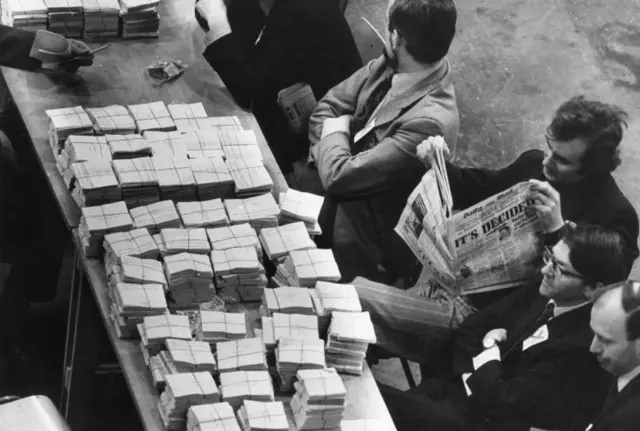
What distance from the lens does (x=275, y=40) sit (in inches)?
251

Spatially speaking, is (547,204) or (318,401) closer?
(318,401)

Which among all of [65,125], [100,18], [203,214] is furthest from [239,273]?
[100,18]

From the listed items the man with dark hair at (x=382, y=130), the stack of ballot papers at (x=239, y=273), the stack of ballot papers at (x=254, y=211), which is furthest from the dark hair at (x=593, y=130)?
the stack of ballot papers at (x=239, y=273)

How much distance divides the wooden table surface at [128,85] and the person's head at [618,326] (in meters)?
1.96

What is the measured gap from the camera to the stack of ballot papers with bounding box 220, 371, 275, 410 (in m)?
4.82

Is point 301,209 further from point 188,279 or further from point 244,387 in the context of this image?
point 244,387

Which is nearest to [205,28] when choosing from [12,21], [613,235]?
[12,21]

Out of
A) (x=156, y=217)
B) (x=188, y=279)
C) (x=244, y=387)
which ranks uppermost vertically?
(x=156, y=217)

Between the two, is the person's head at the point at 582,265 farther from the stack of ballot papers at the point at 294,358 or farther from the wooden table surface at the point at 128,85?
the wooden table surface at the point at 128,85

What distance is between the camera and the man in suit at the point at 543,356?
4945 mm

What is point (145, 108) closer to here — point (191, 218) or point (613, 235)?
point (191, 218)

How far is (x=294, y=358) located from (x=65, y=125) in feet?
5.83

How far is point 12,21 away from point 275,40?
1438mm

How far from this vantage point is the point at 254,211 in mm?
5621
